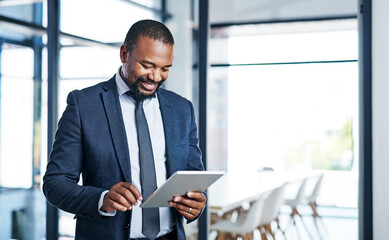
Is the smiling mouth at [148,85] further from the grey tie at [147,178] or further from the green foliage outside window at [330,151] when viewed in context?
the green foliage outside window at [330,151]

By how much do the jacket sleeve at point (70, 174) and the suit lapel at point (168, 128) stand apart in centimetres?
29

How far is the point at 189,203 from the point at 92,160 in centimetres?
37

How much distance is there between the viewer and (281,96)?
2936 millimetres

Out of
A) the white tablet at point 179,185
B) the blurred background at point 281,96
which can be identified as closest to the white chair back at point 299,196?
the blurred background at point 281,96

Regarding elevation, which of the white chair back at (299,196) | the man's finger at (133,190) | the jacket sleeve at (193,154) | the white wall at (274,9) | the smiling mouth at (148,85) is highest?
the white wall at (274,9)

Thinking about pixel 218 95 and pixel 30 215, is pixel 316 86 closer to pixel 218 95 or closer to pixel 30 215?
pixel 218 95

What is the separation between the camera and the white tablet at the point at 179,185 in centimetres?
135

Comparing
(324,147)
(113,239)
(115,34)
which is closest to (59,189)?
(113,239)

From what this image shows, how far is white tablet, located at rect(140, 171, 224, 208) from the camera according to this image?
1354mm

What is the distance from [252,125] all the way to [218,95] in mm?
315

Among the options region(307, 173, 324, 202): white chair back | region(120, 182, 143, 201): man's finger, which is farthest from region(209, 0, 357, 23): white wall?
region(120, 182, 143, 201): man's finger

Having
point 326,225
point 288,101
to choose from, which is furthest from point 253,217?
point 288,101

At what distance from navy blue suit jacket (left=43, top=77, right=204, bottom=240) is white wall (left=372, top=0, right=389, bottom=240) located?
5.05 ft

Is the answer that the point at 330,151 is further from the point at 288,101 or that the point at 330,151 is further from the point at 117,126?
the point at 117,126
